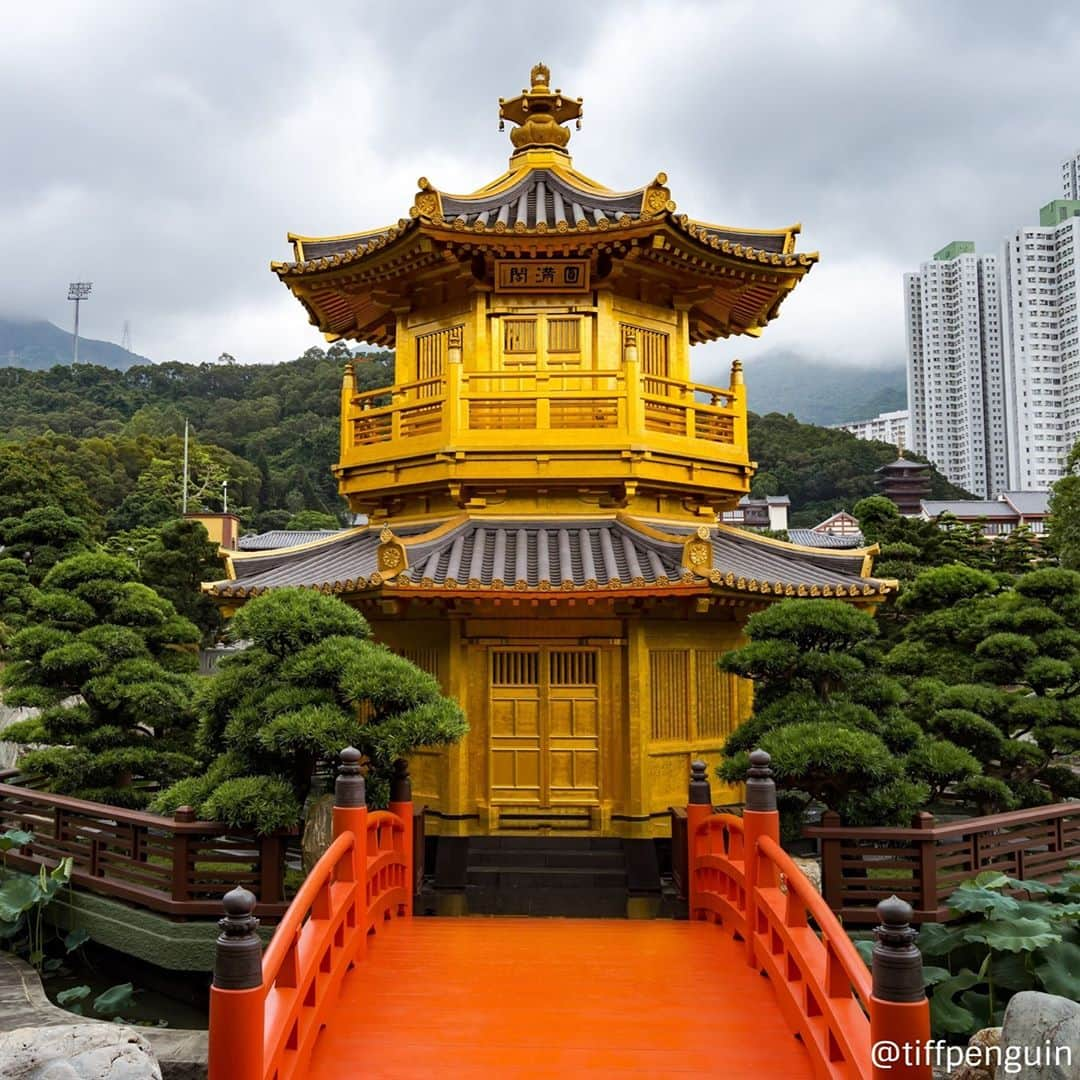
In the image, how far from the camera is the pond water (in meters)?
8.48

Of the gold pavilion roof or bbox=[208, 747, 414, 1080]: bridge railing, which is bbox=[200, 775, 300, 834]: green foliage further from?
the gold pavilion roof

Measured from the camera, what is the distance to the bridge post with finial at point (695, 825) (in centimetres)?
862

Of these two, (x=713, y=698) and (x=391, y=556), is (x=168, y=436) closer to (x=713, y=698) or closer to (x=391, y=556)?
(x=391, y=556)

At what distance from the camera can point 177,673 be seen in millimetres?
12086

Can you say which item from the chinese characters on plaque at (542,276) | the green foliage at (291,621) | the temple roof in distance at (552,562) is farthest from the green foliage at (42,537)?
the green foliage at (291,621)

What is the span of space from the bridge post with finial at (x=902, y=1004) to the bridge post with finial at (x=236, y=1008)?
2750 millimetres

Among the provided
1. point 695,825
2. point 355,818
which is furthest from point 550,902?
point 355,818

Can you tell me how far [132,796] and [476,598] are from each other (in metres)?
5.09

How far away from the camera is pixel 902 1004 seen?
4023mm

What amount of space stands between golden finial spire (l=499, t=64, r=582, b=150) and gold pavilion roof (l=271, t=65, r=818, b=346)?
17 millimetres

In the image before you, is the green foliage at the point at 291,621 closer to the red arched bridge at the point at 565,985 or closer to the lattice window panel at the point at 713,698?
the red arched bridge at the point at 565,985

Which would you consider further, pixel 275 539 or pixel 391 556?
pixel 275 539

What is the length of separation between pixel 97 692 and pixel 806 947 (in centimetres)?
848

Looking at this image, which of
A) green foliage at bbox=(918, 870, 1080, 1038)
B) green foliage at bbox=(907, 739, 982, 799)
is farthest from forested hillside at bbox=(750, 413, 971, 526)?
green foliage at bbox=(918, 870, 1080, 1038)
